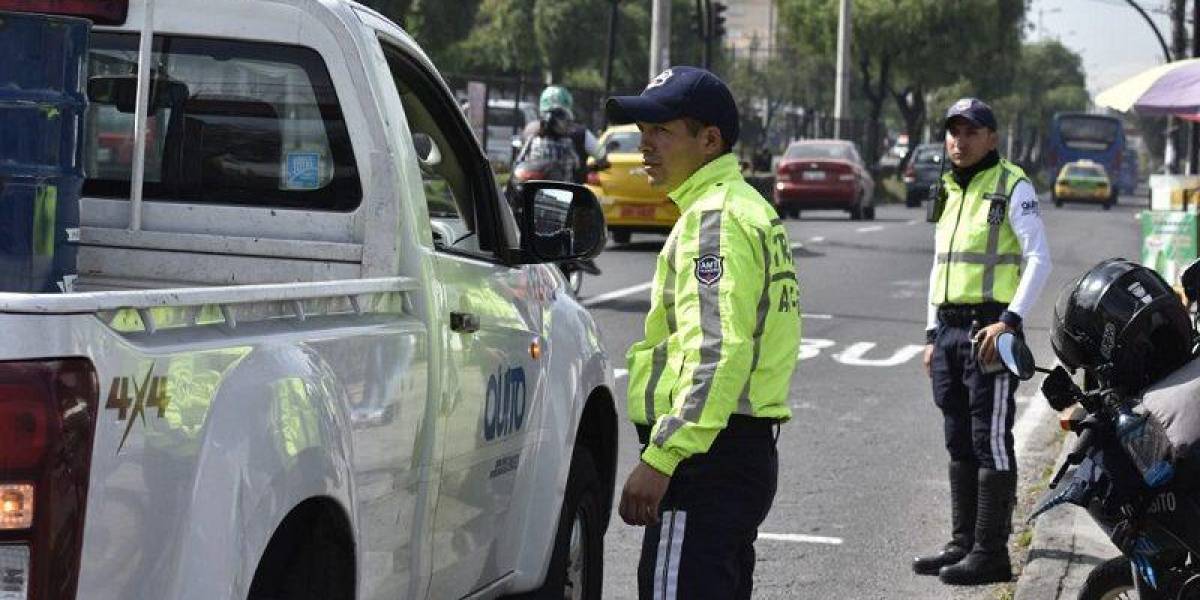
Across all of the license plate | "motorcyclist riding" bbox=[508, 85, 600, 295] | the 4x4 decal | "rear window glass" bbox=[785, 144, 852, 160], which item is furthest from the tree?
the 4x4 decal

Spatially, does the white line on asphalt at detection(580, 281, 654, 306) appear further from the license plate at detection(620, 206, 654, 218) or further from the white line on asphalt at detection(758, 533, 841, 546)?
the white line on asphalt at detection(758, 533, 841, 546)

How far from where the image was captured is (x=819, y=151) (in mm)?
41219

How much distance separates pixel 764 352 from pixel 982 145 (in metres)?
3.23

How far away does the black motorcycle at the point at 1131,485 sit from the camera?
16.5 ft

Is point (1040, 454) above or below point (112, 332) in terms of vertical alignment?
below

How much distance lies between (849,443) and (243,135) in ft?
22.4

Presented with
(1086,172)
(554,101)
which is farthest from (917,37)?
(554,101)

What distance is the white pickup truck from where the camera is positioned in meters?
3.02

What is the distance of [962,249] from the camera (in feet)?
25.0

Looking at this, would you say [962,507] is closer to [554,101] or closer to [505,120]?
[554,101]

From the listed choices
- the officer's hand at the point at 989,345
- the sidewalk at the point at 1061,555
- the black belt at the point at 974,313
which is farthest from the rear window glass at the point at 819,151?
the officer's hand at the point at 989,345

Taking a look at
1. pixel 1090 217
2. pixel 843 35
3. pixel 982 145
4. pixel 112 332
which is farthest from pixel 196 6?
pixel 843 35

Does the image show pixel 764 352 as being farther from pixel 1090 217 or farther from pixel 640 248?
pixel 1090 217

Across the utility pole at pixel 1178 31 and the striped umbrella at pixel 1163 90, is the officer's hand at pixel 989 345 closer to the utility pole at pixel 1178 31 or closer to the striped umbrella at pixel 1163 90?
the striped umbrella at pixel 1163 90
